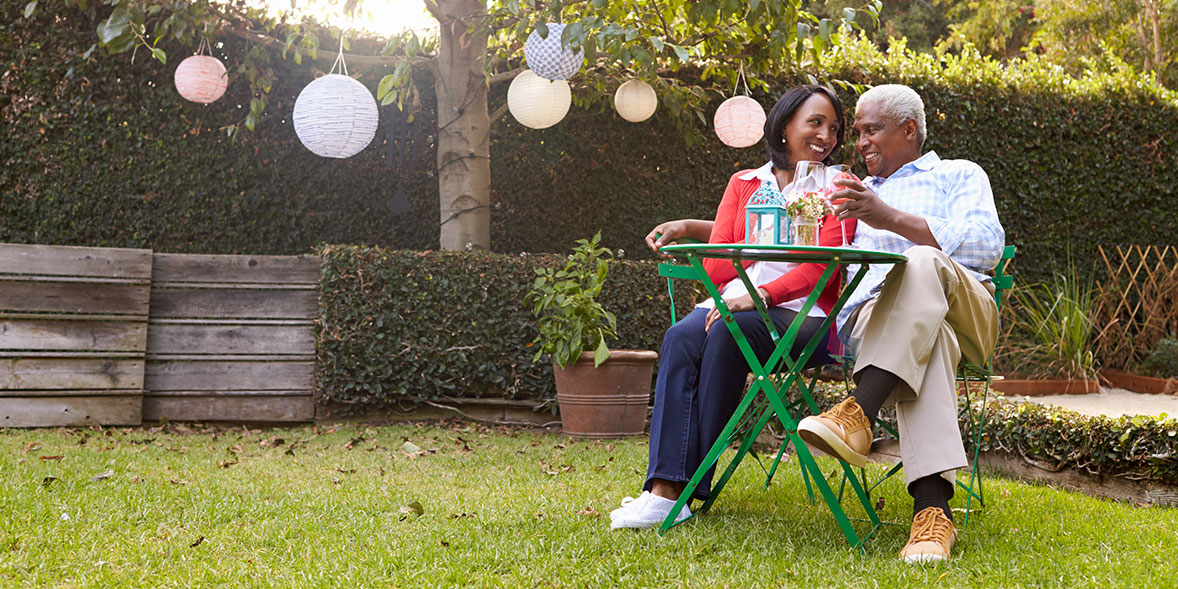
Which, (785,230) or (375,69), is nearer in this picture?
(785,230)

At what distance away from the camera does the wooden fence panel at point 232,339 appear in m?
4.71

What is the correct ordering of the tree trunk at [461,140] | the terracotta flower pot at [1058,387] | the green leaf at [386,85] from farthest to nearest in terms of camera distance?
the terracotta flower pot at [1058,387]
the tree trunk at [461,140]
the green leaf at [386,85]

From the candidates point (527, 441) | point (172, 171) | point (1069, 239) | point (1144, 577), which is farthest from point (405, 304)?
point (1069, 239)

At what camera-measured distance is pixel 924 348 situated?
6.81 feet

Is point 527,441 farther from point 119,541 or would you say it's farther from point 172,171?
point 172,171

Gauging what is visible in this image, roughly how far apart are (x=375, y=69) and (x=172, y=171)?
142 cm

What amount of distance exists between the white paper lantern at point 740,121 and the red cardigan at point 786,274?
7.46 feet

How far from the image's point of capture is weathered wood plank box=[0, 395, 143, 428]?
434 cm

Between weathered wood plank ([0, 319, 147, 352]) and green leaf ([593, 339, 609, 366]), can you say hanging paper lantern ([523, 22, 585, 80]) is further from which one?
weathered wood plank ([0, 319, 147, 352])

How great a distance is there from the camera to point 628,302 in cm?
516

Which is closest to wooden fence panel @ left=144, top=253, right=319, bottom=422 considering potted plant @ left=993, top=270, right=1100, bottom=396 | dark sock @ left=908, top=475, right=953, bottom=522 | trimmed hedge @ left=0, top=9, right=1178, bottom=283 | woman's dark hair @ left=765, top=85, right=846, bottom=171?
trimmed hedge @ left=0, top=9, right=1178, bottom=283

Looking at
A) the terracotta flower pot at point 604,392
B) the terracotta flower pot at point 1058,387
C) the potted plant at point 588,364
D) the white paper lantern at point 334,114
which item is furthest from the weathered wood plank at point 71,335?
the terracotta flower pot at point 1058,387

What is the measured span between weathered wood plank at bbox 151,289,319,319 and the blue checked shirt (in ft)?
10.8

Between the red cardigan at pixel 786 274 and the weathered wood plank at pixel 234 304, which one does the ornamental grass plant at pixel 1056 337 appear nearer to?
the red cardigan at pixel 786 274
